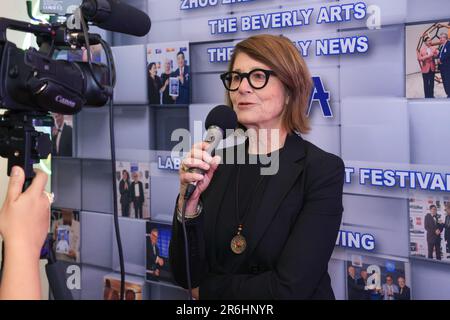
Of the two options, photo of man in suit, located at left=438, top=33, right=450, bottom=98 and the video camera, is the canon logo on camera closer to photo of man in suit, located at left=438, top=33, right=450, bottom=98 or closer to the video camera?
the video camera

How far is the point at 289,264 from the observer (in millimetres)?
1207

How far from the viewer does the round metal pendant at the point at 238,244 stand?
1.34 meters

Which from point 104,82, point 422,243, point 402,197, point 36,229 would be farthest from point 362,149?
point 36,229

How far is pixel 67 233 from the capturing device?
8.42ft

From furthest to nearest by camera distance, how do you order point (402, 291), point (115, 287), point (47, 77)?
point (115, 287), point (402, 291), point (47, 77)

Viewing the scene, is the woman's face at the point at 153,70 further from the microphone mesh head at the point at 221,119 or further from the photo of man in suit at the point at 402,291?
the photo of man in suit at the point at 402,291

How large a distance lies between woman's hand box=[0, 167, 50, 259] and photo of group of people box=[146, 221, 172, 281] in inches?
53.0

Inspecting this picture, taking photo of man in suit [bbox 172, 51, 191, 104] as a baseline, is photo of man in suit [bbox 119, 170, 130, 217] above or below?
below

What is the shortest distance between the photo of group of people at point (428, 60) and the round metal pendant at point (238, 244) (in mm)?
823

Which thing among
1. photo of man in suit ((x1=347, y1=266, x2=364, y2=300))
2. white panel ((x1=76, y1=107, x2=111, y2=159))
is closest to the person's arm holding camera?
photo of man in suit ((x1=347, y1=266, x2=364, y2=300))

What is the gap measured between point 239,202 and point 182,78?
0.90 meters

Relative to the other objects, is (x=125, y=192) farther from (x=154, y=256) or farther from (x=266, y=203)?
(x=266, y=203)

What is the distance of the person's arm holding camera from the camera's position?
0.75 meters

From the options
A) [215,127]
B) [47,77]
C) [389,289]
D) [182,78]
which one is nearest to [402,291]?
[389,289]
